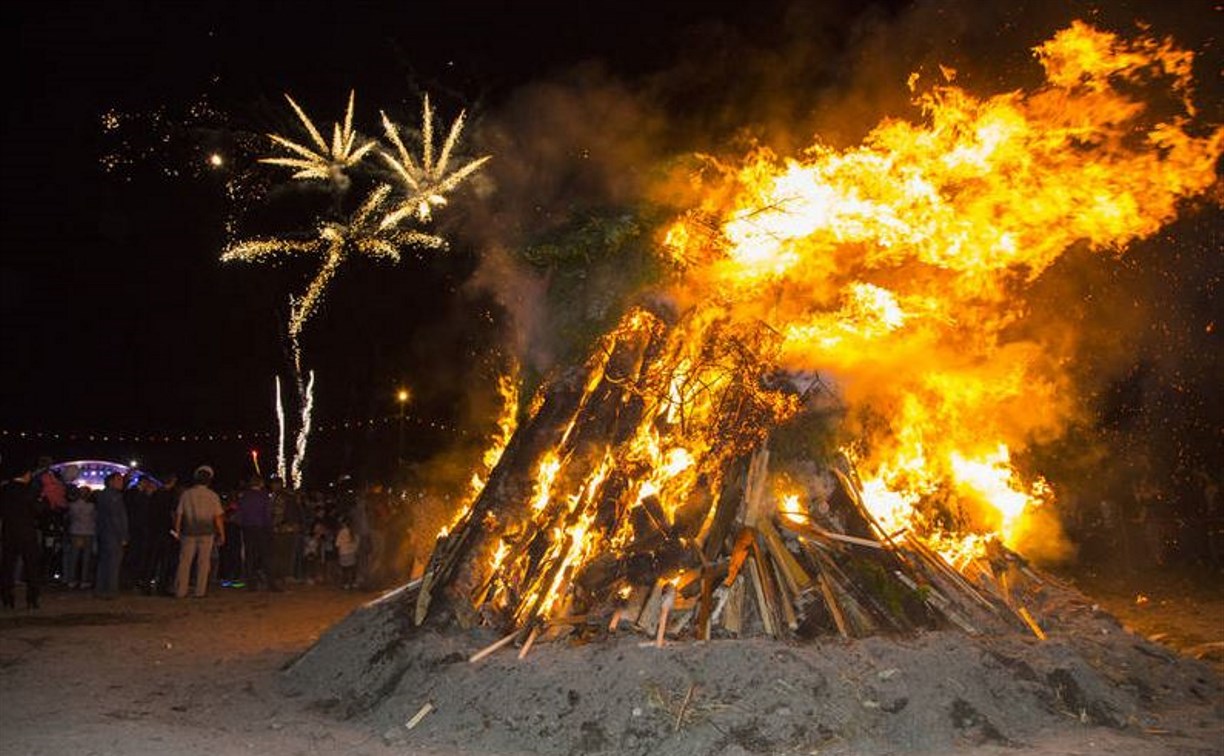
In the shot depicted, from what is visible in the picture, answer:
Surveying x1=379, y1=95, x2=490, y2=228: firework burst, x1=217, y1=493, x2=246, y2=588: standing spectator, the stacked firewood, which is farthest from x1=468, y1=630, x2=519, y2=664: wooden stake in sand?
x1=217, y1=493, x2=246, y2=588: standing spectator

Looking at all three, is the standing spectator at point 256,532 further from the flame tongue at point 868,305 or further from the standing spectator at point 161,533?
the flame tongue at point 868,305

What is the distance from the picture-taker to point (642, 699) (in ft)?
19.6

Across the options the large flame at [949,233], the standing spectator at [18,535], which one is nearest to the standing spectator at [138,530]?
the standing spectator at [18,535]

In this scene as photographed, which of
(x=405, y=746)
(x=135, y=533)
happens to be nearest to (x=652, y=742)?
(x=405, y=746)

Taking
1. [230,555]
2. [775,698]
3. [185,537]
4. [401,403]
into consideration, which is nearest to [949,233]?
[775,698]

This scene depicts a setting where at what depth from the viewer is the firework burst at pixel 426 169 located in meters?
10.5

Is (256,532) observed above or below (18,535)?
below

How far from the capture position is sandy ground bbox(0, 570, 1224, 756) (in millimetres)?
5770

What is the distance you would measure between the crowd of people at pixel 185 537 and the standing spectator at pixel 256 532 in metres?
0.02

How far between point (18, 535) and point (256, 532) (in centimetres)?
358

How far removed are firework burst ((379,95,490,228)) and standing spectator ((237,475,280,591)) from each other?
4.94 meters

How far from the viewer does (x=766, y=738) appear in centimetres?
567

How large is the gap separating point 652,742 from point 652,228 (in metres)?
5.02

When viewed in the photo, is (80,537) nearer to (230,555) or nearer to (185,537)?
(185,537)
